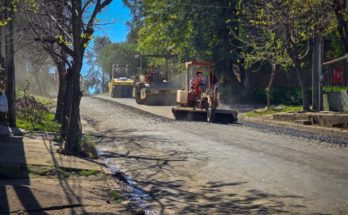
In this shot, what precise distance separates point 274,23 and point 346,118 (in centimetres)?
567

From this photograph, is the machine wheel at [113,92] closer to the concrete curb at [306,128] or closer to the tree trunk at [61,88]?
the concrete curb at [306,128]

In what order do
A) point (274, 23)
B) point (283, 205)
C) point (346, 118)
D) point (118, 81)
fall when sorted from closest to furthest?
point (283, 205), point (346, 118), point (274, 23), point (118, 81)

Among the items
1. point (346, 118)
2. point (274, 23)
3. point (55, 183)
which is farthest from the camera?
point (274, 23)

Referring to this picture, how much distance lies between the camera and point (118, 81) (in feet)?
171

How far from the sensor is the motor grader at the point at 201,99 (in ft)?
73.9

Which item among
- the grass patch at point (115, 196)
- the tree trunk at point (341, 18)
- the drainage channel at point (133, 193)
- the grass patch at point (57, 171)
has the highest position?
the tree trunk at point (341, 18)

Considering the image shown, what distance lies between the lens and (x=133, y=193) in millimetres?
9172

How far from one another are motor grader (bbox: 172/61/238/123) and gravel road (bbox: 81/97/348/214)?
344 centimetres

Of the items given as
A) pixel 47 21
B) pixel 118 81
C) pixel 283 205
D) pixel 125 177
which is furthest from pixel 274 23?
pixel 118 81

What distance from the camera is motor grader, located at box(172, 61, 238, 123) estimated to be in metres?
22.5

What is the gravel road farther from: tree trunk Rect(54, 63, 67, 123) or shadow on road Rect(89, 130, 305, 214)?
tree trunk Rect(54, 63, 67, 123)

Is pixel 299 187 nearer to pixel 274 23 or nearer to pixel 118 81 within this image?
pixel 274 23

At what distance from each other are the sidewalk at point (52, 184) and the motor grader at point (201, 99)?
414 inches

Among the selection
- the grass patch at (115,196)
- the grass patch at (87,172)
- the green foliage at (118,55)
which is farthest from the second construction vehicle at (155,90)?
the green foliage at (118,55)
